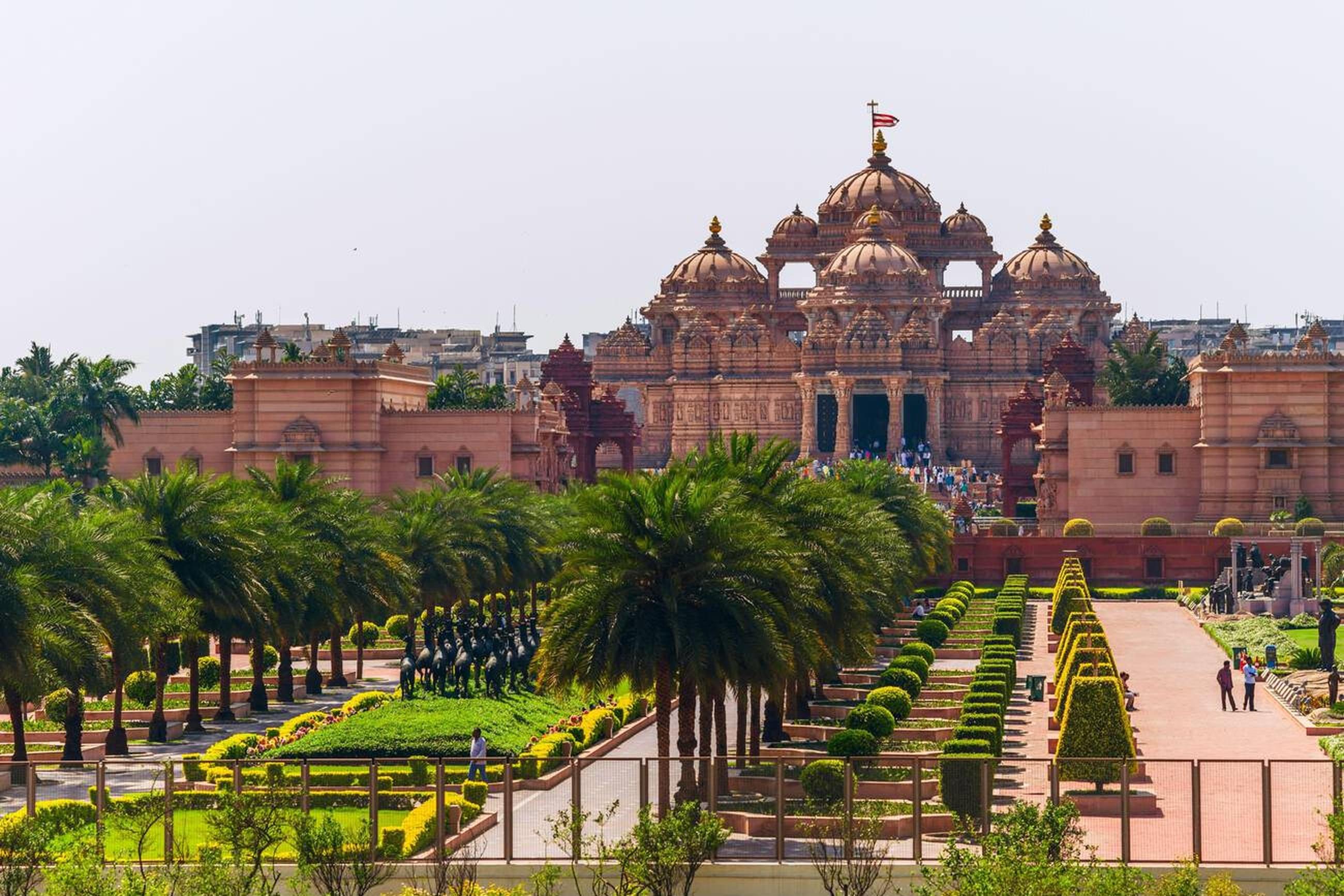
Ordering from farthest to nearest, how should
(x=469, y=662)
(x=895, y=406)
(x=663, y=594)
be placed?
1. (x=895, y=406)
2. (x=469, y=662)
3. (x=663, y=594)

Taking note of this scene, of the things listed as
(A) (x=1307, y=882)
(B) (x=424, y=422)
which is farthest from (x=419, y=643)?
(A) (x=1307, y=882)

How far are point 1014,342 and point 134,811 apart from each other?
11959 centimetres

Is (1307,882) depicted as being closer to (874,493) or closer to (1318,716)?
(1318,716)

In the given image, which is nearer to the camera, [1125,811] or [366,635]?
[1125,811]

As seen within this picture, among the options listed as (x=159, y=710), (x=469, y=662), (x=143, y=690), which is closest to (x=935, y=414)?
(x=469, y=662)

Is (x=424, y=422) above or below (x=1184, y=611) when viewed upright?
above

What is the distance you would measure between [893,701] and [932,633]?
21071 millimetres

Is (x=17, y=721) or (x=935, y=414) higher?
(x=935, y=414)

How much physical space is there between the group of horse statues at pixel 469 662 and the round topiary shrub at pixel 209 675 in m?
4.77

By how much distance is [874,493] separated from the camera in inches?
3337

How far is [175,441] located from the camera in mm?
108625

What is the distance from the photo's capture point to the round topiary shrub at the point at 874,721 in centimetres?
4919

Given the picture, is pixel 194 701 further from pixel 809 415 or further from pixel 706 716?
pixel 809 415

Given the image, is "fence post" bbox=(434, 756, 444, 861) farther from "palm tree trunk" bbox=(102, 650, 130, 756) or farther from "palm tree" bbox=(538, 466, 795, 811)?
"palm tree trunk" bbox=(102, 650, 130, 756)
